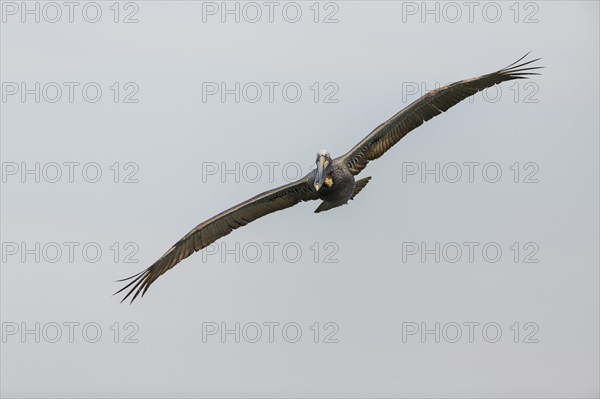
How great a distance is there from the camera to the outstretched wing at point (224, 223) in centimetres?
2220

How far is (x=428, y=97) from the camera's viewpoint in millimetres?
22031

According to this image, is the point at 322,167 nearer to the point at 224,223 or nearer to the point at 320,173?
the point at 320,173

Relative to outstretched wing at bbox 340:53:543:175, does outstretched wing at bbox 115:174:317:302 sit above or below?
below

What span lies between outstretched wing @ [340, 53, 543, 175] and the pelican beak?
84cm

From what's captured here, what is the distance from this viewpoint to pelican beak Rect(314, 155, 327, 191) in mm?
21094

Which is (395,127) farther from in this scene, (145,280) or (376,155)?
(145,280)

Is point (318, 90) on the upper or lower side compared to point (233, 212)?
upper

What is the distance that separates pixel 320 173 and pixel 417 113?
2327mm

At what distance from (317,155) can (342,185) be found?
746mm

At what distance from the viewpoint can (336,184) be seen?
2167 cm

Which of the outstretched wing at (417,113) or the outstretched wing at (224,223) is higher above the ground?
the outstretched wing at (417,113)

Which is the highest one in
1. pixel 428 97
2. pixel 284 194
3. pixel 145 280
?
pixel 428 97

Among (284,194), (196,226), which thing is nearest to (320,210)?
(284,194)

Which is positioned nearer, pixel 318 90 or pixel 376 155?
pixel 376 155
